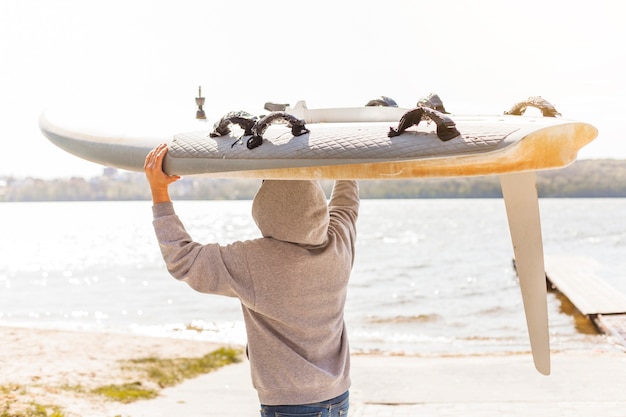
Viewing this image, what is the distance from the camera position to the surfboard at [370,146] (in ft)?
6.09

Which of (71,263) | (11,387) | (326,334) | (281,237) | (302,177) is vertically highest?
(302,177)

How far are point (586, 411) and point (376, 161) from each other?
15.2 feet

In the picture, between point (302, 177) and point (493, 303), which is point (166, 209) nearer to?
point (302, 177)

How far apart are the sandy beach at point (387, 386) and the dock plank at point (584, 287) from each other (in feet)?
7.35

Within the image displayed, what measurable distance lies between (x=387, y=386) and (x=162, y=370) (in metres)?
2.82

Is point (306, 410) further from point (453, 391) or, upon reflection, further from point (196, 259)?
point (453, 391)

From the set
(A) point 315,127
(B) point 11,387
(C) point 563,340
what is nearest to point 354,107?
(A) point 315,127

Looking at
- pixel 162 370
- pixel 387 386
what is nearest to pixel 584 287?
pixel 387 386

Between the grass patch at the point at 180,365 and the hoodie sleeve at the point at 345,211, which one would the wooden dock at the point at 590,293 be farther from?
the hoodie sleeve at the point at 345,211

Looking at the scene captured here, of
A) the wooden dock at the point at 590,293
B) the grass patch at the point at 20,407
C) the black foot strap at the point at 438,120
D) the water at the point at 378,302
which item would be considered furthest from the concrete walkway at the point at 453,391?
the black foot strap at the point at 438,120

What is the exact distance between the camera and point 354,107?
2.68 meters

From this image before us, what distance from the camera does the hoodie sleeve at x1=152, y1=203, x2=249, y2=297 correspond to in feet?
6.51

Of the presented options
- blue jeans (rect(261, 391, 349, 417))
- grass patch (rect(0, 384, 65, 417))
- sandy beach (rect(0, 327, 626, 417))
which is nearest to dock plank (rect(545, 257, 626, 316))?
sandy beach (rect(0, 327, 626, 417))

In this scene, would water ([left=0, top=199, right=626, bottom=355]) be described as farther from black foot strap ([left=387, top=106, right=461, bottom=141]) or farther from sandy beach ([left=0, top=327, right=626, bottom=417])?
black foot strap ([left=387, top=106, right=461, bottom=141])
